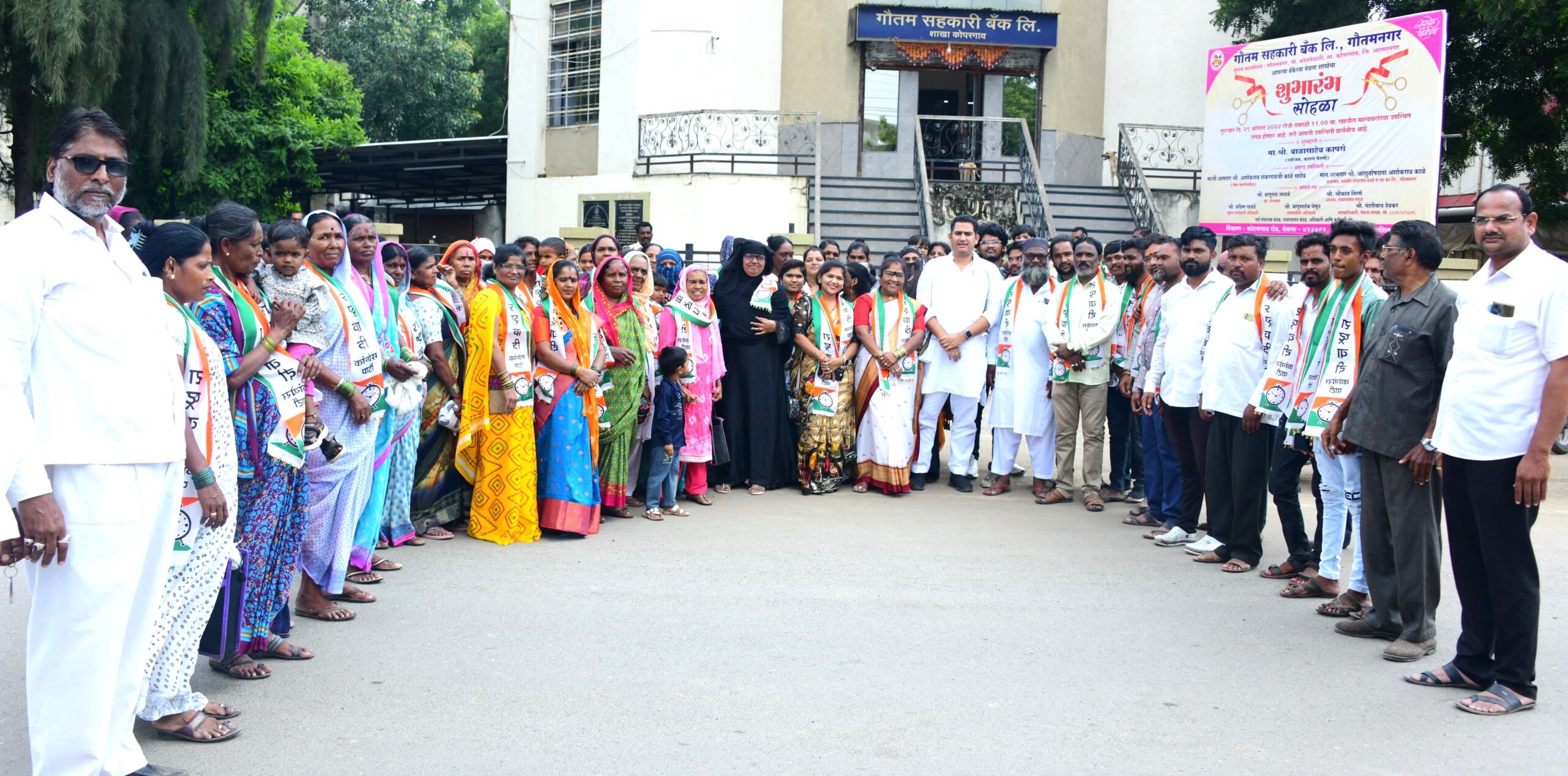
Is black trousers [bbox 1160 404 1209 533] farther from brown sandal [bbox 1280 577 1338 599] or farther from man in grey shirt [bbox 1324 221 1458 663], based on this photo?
man in grey shirt [bbox 1324 221 1458 663]

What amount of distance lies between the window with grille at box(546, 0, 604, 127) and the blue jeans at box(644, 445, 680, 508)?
46.3 ft

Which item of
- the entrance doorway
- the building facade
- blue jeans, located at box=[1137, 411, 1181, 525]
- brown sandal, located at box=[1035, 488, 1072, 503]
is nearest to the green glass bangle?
blue jeans, located at box=[1137, 411, 1181, 525]

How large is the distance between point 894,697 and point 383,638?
7.22ft

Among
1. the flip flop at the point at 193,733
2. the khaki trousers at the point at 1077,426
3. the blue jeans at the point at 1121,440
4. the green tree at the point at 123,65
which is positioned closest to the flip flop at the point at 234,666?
the flip flop at the point at 193,733

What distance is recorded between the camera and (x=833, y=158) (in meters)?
20.4

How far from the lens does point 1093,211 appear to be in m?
19.0

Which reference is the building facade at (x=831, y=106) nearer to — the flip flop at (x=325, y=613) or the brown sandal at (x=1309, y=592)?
the brown sandal at (x=1309, y=592)

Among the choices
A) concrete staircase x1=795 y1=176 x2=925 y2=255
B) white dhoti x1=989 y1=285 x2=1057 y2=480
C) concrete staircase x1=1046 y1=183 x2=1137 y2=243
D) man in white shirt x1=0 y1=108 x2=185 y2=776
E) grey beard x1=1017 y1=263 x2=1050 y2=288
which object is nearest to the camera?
man in white shirt x1=0 y1=108 x2=185 y2=776

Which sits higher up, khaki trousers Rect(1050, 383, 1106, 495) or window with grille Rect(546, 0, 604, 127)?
window with grille Rect(546, 0, 604, 127)

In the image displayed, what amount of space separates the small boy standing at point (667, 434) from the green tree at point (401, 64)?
81.6 ft

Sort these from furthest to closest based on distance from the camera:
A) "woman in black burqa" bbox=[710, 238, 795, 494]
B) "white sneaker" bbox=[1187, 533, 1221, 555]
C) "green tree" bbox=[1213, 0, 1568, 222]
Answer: "green tree" bbox=[1213, 0, 1568, 222], "woman in black burqa" bbox=[710, 238, 795, 494], "white sneaker" bbox=[1187, 533, 1221, 555]

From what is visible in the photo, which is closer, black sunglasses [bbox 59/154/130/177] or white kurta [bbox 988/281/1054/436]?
black sunglasses [bbox 59/154/130/177]

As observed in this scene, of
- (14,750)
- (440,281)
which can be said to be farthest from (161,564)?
(440,281)

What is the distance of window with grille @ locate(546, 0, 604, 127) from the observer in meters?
20.9
